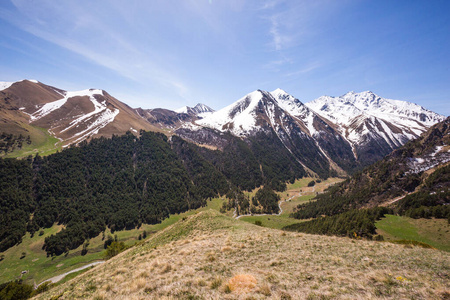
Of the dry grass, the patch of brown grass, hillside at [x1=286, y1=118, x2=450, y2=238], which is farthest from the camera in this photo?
hillside at [x1=286, y1=118, x2=450, y2=238]

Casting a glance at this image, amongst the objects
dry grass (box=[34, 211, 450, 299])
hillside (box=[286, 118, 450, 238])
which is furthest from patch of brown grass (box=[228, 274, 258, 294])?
hillside (box=[286, 118, 450, 238])

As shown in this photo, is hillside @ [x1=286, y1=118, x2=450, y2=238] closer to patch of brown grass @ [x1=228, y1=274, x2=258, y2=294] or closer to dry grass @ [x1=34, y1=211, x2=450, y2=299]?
dry grass @ [x1=34, y1=211, x2=450, y2=299]

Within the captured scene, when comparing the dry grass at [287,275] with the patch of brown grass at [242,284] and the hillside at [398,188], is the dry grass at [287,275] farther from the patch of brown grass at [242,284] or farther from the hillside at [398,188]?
the hillside at [398,188]

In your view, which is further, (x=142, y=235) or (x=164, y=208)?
(x=164, y=208)

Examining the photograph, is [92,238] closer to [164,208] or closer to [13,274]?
[13,274]

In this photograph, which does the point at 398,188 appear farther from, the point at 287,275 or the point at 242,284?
the point at 242,284

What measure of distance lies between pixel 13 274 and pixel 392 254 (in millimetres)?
165667

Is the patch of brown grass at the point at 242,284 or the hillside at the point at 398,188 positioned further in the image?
the hillside at the point at 398,188

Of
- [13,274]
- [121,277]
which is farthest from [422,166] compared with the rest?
[13,274]

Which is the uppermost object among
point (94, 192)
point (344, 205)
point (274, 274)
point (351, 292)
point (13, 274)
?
point (351, 292)

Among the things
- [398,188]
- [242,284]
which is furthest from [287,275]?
[398,188]

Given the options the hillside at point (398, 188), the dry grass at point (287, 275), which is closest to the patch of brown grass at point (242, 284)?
the dry grass at point (287, 275)

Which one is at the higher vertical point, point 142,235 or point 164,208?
point 164,208

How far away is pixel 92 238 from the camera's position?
445ft
